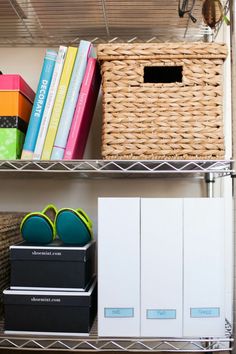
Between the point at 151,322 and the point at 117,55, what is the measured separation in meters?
0.64

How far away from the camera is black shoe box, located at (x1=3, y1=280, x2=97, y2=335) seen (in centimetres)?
89

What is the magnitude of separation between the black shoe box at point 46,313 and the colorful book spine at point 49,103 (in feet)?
1.13

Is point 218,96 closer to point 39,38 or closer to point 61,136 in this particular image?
point 61,136

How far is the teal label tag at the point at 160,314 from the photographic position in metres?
0.87

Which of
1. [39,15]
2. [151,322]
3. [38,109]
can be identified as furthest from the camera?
[39,15]

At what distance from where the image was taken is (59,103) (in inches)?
38.4

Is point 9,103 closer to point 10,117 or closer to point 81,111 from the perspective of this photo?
point 10,117

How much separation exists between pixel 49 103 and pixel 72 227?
0.33 meters

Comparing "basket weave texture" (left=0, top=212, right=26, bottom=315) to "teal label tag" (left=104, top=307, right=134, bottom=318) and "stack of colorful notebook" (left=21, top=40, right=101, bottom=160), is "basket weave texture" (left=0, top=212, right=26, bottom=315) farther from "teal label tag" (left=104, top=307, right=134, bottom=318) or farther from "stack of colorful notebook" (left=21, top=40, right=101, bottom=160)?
"teal label tag" (left=104, top=307, right=134, bottom=318)

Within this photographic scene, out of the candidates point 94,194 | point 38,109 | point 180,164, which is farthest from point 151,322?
point 38,109

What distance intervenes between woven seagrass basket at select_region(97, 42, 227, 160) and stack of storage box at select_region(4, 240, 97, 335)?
27 centimetres

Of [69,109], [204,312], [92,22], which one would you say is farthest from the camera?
[92,22]

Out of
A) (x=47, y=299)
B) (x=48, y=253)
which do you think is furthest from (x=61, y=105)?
(x=47, y=299)

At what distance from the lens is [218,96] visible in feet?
3.05
